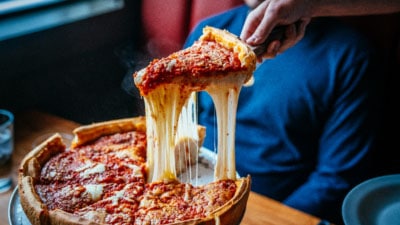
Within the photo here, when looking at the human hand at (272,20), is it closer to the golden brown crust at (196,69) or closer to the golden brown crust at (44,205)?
the golden brown crust at (196,69)

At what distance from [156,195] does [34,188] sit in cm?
29

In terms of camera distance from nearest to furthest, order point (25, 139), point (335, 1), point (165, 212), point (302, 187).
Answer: point (165, 212) → point (335, 1) → point (25, 139) → point (302, 187)

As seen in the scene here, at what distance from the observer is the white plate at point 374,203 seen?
1013mm

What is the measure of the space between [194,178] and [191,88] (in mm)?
306

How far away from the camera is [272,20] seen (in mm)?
1393

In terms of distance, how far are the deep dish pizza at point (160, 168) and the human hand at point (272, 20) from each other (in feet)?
0.39

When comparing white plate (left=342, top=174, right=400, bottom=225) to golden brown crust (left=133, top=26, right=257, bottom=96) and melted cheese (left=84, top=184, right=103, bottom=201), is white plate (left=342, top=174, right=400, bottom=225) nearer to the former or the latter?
golden brown crust (left=133, top=26, right=257, bottom=96)

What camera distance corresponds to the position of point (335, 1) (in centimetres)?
152

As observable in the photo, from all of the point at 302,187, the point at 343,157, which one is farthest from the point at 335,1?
the point at 302,187

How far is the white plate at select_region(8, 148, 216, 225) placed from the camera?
45.4 inches

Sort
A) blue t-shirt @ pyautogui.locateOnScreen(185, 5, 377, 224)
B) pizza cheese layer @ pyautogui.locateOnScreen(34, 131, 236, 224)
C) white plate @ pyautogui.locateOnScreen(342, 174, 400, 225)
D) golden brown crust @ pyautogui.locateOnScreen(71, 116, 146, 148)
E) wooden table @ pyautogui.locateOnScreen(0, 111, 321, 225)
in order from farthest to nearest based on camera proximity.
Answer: blue t-shirt @ pyautogui.locateOnScreen(185, 5, 377, 224) < golden brown crust @ pyautogui.locateOnScreen(71, 116, 146, 148) < wooden table @ pyautogui.locateOnScreen(0, 111, 321, 225) < pizza cheese layer @ pyautogui.locateOnScreen(34, 131, 236, 224) < white plate @ pyautogui.locateOnScreen(342, 174, 400, 225)

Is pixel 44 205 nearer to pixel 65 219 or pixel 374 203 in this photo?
pixel 65 219

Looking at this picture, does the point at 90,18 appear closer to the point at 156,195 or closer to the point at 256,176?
the point at 256,176

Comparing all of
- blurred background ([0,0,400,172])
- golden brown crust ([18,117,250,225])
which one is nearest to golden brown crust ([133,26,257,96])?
golden brown crust ([18,117,250,225])
